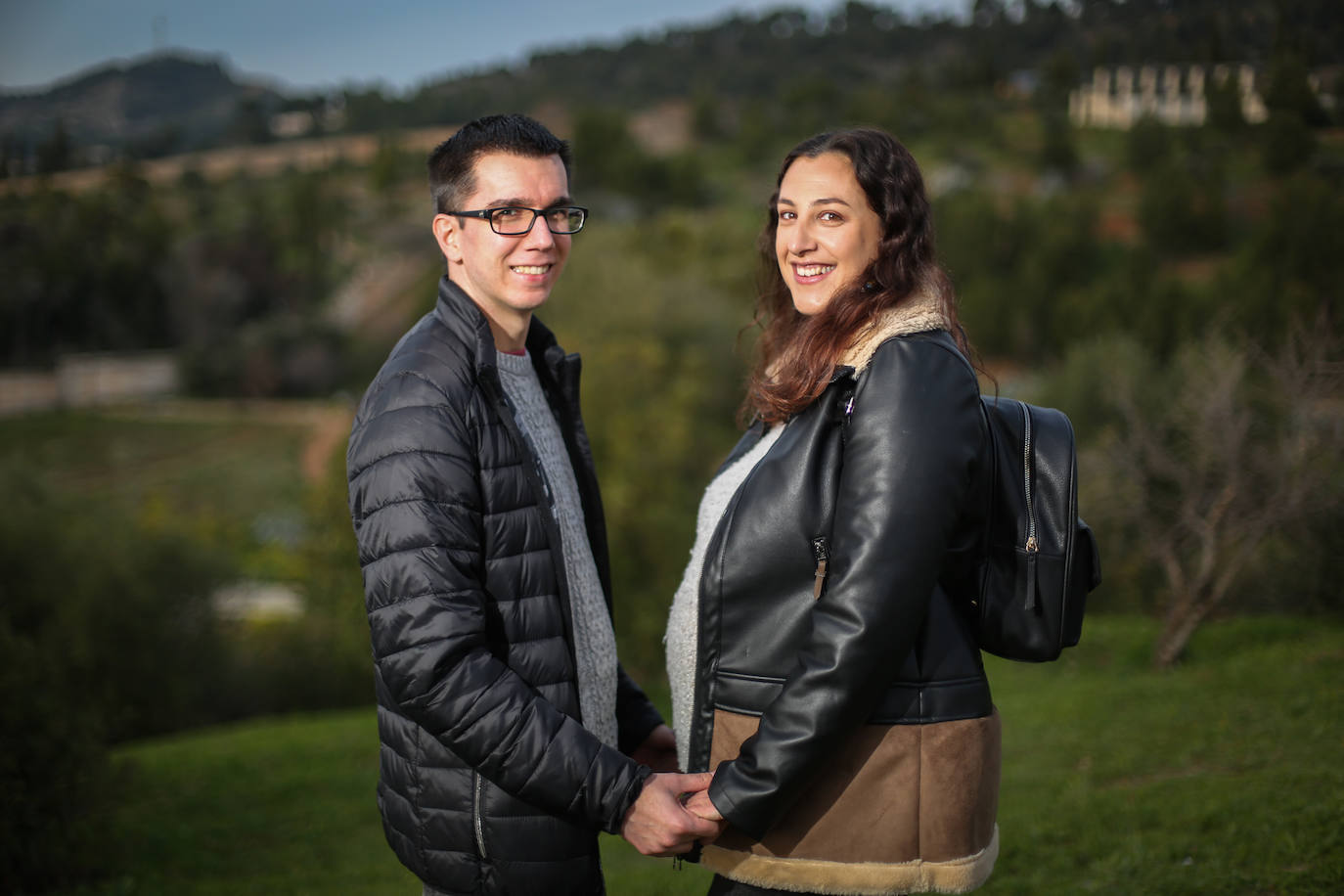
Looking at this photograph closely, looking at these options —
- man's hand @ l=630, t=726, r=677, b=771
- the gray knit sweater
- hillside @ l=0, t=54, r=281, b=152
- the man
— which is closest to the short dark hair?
the man

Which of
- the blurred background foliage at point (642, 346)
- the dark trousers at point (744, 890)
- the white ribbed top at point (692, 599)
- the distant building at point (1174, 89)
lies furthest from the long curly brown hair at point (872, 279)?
the distant building at point (1174, 89)

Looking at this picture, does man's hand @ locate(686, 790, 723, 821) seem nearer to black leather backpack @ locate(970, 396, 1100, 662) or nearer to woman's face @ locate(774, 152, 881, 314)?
black leather backpack @ locate(970, 396, 1100, 662)

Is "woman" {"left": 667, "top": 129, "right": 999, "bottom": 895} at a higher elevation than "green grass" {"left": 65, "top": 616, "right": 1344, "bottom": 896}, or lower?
higher

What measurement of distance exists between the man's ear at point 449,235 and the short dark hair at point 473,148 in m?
0.03

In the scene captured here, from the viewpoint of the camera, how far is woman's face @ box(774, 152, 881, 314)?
2143 millimetres

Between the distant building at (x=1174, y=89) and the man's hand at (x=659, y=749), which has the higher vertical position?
the distant building at (x=1174, y=89)

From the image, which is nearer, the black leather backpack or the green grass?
the black leather backpack

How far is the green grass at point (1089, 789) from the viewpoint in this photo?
5547mm

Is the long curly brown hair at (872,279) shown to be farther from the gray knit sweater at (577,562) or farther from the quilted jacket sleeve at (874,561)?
the gray knit sweater at (577,562)

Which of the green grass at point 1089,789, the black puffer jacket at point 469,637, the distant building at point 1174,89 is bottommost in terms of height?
the green grass at point 1089,789

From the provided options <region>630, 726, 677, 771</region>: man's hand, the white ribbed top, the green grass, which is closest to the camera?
the white ribbed top

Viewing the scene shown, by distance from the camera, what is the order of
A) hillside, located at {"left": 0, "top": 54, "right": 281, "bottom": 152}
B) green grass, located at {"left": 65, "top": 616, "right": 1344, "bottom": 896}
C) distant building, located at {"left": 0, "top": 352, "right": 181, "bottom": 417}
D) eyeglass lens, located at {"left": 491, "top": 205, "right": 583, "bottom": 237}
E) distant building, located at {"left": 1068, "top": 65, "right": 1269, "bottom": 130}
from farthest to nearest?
1. distant building, located at {"left": 0, "top": 352, "right": 181, "bottom": 417}
2. hillside, located at {"left": 0, "top": 54, "right": 281, "bottom": 152}
3. distant building, located at {"left": 1068, "top": 65, "right": 1269, "bottom": 130}
4. green grass, located at {"left": 65, "top": 616, "right": 1344, "bottom": 896}
5. eyeglass lens, located at {"left": 491, "top": 205, "right": 583, "bottom": 237}

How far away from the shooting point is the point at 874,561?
5.96 feet

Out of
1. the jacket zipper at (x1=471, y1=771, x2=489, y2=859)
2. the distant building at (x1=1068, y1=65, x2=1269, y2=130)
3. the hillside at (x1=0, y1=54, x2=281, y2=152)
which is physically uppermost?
the hillside at (x1=0, y1=54, x2=281, y2=152)
